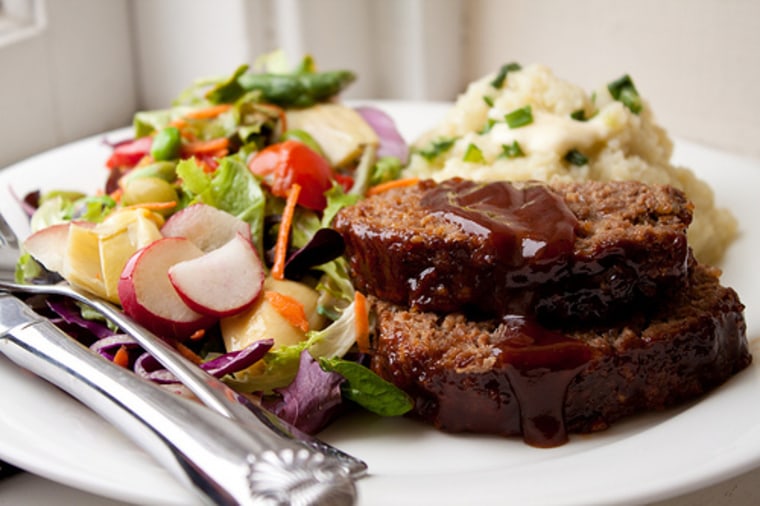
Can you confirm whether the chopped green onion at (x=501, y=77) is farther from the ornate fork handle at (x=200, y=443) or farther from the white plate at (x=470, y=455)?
the ornate fork handle at (x=200, y=443)

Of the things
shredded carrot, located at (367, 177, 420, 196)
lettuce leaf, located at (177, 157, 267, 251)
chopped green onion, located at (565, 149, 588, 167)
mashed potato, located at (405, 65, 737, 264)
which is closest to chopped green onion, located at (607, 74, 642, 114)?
mashed potato, located at (405, 65, 737, 264)

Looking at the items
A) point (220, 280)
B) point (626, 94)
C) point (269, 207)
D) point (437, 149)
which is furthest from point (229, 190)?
point (626, 94)

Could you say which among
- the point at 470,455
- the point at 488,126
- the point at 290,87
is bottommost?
the point at 470,455

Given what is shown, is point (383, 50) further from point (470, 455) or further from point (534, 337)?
point (470, 455)

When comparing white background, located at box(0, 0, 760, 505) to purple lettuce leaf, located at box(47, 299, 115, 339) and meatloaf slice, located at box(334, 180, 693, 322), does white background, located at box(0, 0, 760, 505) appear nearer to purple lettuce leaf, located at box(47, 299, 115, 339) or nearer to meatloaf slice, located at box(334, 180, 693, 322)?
purple lettuce leaf, located at box(47, 299, 115, 339)

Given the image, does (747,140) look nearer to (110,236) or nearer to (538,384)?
(538,384)

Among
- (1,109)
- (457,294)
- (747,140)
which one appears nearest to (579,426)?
(457,294)
